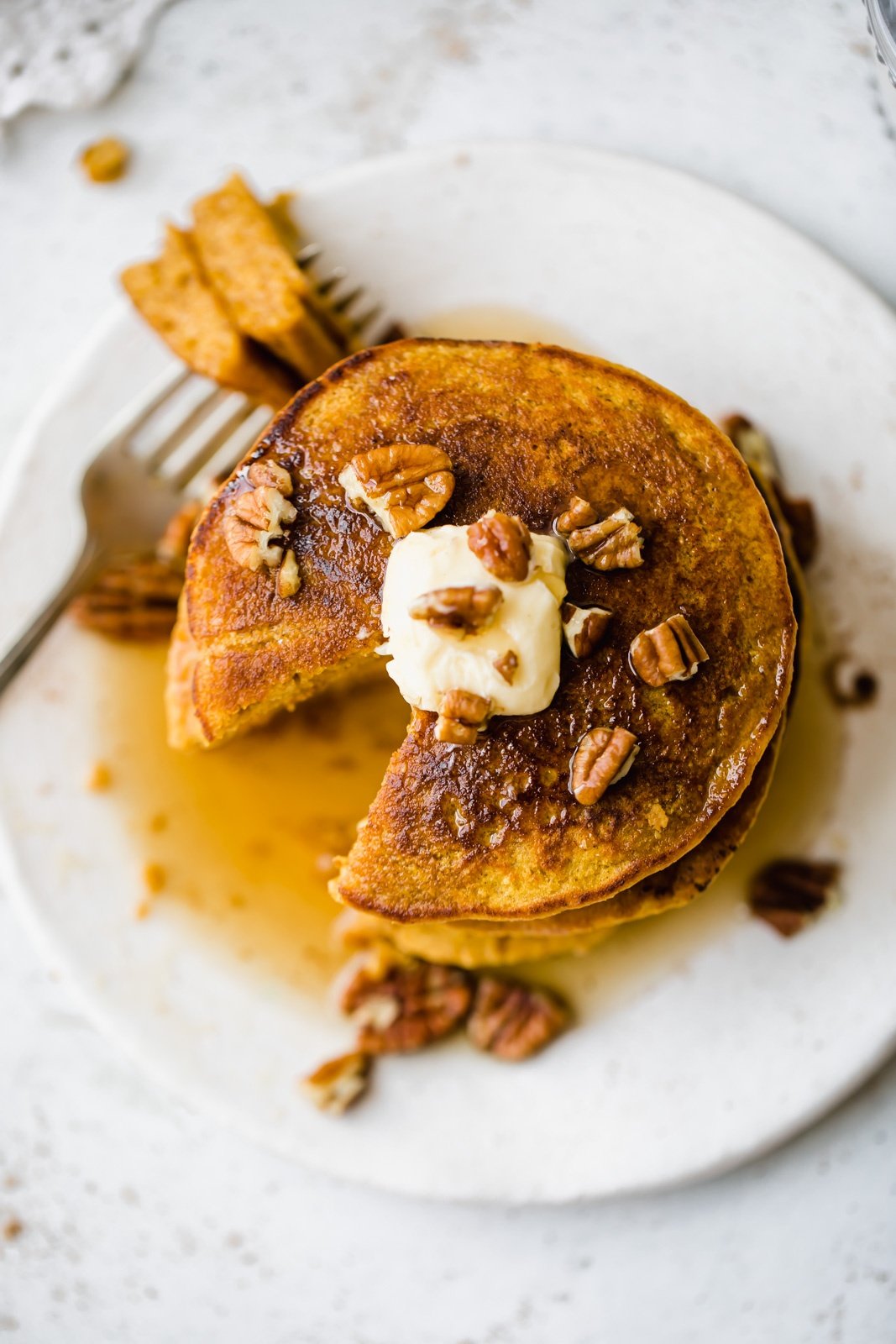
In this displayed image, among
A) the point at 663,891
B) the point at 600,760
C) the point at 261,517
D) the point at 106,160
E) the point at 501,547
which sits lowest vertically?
the point at 663,891

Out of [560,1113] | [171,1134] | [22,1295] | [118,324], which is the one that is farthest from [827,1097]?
[118,324]

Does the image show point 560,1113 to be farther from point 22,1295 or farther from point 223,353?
point 223,353

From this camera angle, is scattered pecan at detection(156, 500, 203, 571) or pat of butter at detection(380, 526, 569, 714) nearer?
pat of butter at detection(380, 526, 569, 714)

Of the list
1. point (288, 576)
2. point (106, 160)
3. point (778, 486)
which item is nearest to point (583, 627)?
point (288, 576)

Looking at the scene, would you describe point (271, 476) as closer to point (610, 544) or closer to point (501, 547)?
point (501, 547)

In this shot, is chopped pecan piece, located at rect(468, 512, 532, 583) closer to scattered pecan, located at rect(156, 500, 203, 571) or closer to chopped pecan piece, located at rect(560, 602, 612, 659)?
chopped pecan piece, located at rect(560, 602, 612, 659)

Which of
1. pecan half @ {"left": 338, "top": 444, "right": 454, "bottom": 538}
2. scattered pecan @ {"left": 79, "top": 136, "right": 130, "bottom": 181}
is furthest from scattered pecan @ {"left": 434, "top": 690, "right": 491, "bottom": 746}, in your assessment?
scattered pecan @ {"left": 79, "top": 136, "right": 130, "bottom": 181}
